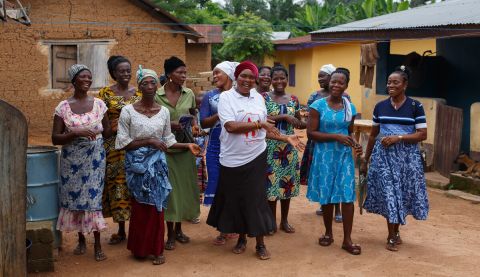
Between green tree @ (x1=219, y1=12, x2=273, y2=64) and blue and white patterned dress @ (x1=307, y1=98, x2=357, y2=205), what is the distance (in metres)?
17.9

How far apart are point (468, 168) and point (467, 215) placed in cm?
179

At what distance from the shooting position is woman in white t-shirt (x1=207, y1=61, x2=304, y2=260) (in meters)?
4.96

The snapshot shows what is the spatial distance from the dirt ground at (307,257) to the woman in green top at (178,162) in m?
0.33

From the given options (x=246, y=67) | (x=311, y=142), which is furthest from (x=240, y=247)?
(x=246, y=67)

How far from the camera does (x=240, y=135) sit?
495cm

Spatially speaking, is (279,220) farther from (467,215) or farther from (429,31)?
(429,31)

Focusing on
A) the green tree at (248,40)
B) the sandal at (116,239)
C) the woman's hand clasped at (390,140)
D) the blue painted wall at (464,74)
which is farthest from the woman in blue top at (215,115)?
the green tree at (248,40)

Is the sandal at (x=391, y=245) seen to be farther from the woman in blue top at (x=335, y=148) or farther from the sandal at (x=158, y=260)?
the sandal at (x=158, y=260)

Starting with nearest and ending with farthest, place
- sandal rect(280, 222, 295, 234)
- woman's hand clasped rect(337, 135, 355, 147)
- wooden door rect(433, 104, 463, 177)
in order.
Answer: woman's hand clasped rect(337, 135, 355, 147)
sandal rect(280, 222, 295, 234)
wooden door rect(433, 104, 463, 177)

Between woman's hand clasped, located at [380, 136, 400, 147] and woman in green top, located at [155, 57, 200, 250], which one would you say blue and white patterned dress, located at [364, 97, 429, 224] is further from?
woman in green top, located at [155, 57, 200, 250]

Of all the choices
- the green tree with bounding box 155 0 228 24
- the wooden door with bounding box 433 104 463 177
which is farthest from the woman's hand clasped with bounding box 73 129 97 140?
the green tree with bounding box 155 0 228 24

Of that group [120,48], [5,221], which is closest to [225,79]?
[5,221]

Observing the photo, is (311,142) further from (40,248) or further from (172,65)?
(40,248)

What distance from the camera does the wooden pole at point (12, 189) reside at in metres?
3.65
